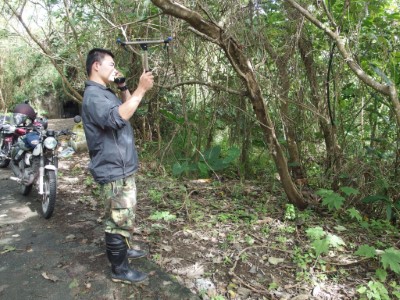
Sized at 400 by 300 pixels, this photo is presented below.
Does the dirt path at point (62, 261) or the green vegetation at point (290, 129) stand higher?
the green vegetation at point (290, 129)

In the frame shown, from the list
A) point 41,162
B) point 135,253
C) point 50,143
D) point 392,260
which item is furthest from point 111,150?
point 392,260

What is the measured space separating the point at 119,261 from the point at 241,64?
230 cm

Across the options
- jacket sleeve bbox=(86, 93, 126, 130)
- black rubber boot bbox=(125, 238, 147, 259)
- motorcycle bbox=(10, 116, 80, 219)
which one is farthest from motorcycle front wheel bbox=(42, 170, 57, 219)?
jacket sleeve bbox=(86, 93, 126, 130)

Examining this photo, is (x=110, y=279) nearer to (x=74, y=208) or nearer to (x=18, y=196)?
(x=74, y=208)

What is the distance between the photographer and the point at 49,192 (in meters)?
4.04

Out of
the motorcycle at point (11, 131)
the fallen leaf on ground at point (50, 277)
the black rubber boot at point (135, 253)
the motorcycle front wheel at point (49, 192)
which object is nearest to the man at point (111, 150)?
the black rubber boot at point (135, 253)

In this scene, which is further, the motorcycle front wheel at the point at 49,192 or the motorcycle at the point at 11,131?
the motorcycle at the point at 11,131

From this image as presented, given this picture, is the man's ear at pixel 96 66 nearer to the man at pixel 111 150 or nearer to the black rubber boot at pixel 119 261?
the man at pixel 111 150

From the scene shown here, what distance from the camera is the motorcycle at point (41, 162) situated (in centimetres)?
414

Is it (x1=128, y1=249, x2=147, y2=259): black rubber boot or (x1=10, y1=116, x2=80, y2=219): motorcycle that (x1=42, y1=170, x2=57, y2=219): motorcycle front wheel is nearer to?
(x1=10, y1=116, x2=80, y2=219): motorcycle

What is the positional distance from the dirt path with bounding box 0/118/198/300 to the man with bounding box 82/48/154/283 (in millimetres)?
234

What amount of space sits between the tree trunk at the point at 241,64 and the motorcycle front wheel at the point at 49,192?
2.43 metres

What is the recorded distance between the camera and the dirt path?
2.75 metres

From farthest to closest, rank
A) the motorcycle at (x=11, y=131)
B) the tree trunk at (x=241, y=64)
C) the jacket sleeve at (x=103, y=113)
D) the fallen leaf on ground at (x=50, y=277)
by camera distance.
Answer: the motorcycle at (x=11, y=131) → the tree trunk at (x=241, y=64) → the fallen leaf on ground at (x=50, y=277) → the jacket sleeve at (x=103, y=113)
